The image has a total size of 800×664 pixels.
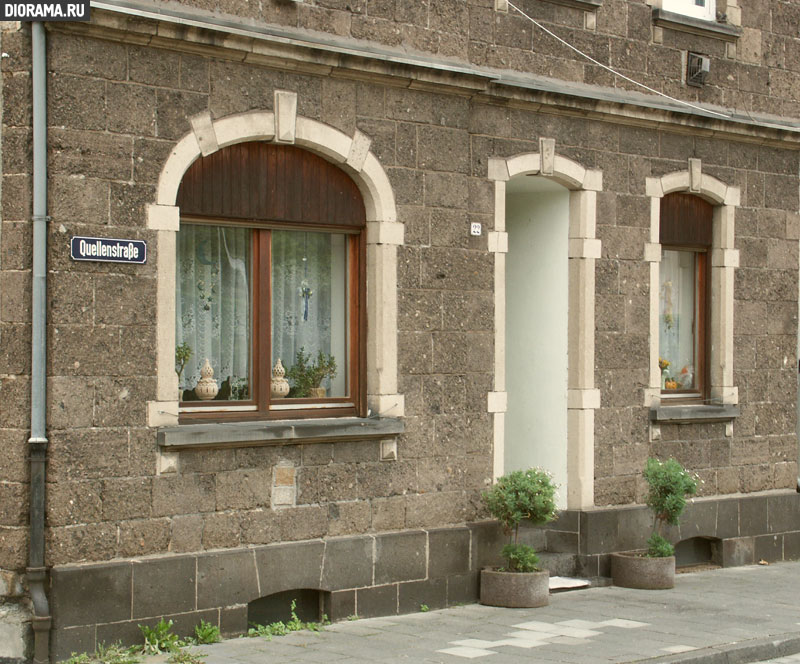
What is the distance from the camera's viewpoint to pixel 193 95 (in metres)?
9.57

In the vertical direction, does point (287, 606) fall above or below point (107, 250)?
below

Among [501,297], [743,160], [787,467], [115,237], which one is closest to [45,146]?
[115,237]

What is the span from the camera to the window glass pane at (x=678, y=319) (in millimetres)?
13688

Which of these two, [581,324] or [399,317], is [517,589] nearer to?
[399,317]

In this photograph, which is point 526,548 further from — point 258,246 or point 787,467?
point 787,467

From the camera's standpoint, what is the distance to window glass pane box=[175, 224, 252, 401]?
9.95 meters

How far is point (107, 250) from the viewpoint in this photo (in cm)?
907

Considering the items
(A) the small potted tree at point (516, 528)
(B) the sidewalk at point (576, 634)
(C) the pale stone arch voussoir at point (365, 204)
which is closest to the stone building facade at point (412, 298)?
(C) the pale stone arch voussoir at point (365, 204)

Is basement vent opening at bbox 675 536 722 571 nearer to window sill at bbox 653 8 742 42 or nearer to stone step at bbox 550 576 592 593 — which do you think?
stone step at bbox 550 576 592 593

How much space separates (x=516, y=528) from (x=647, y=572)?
1.66 m

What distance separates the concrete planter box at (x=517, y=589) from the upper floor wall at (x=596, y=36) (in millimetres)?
4260

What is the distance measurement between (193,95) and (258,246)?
130 cm

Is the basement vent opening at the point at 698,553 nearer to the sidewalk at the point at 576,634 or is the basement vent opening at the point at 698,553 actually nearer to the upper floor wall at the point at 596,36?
the sidewalk at the point at 576,634

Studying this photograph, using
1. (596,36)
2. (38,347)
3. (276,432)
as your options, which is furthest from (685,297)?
(38,347)
